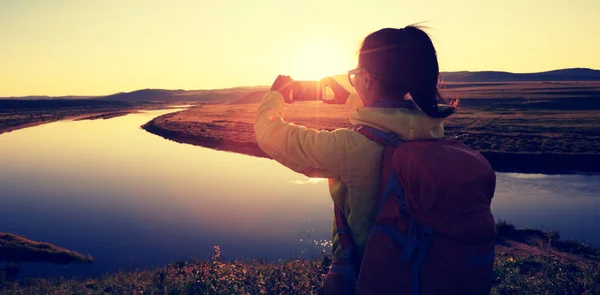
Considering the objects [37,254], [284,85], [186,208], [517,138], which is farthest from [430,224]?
[517,138]

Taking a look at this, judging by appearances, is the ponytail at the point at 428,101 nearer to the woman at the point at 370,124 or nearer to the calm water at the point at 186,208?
the woman at the point at 370,124

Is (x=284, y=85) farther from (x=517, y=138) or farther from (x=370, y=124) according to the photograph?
(x=517, y=138)

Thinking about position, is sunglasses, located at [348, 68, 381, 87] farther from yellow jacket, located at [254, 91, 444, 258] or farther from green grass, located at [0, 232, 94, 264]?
green grass, located at [0, 232, 94, 264]

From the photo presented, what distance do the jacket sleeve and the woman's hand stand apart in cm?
16

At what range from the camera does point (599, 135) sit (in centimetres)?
3728

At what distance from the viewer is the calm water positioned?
16172mm

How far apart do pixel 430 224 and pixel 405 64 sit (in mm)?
785

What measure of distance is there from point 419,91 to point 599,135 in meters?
42.5

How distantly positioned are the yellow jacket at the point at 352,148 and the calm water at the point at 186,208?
37.9ft

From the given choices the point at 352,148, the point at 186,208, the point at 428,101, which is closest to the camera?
the point at 352,148

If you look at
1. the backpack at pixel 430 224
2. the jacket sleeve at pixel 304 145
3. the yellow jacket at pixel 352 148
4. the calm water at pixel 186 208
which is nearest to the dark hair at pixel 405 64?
the yellow jacket at pixel 352 148

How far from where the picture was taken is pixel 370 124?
2.23 metres

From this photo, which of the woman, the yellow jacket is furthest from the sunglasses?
the yellow jacket

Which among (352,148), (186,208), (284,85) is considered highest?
(284,85)
